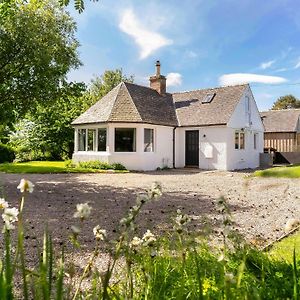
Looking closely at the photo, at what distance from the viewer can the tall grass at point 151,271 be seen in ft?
5.75

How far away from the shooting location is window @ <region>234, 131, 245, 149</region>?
80.4 ft

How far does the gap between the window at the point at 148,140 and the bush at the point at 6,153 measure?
16377 millimetres

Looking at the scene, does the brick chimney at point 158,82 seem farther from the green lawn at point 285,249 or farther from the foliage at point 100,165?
the green lawn at point 285,249

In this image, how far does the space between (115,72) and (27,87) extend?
147ft

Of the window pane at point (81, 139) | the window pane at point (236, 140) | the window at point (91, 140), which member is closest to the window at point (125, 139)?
the window at point (91, 140)

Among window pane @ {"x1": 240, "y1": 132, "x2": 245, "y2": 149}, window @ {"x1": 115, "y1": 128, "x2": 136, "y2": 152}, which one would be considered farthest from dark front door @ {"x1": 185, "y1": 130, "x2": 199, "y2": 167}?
window @ {"x1": 115, "y1": 128, "x2": 136, "y2": 152}

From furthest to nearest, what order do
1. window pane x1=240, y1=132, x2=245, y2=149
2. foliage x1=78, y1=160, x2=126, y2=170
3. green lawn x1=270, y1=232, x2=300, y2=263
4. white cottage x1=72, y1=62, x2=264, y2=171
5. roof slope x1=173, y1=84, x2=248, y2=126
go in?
window pane x1=240, y1=132, x2=245, y2=149
roof slope x1=173, y1=84, x2=248, y2=126
white cottage x1=72, y1=62, x2=264, y2=171
foliage x1=78, y1=160, x2=126, y2=170
green lawn x1=270, y1=232, x2=300, y2=263

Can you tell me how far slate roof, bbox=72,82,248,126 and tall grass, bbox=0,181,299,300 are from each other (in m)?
18.5

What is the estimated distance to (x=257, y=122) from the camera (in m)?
27.8

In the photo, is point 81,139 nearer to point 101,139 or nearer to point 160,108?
point 101,139

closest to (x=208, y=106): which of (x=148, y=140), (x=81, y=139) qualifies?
(x=148, y=140)

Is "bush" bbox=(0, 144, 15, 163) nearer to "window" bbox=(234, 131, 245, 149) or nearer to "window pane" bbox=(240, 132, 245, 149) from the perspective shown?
"window" bbox=(234, 131, 245, 149)

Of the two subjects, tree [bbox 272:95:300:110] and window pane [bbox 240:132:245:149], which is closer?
window pane [bbox 240:132:245:149]

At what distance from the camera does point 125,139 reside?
883 inches
